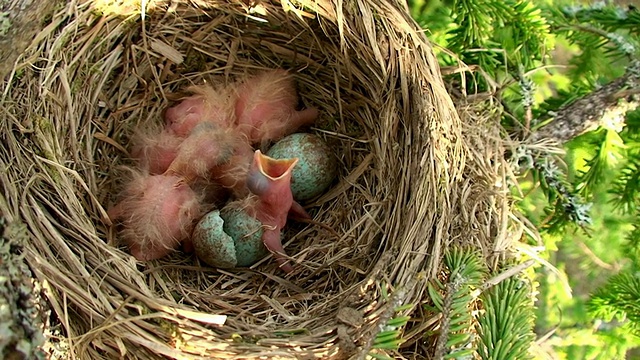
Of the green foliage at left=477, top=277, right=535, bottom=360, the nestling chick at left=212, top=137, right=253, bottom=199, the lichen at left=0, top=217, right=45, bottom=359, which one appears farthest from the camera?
the nestling chick at left=212, top=137, right=253, bottom=199

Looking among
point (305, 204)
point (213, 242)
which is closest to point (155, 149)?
point (213, 242)

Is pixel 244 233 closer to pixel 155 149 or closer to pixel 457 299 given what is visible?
pixel 155 149

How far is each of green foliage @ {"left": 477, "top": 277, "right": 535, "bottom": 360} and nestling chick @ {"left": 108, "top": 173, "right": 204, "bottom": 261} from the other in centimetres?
69

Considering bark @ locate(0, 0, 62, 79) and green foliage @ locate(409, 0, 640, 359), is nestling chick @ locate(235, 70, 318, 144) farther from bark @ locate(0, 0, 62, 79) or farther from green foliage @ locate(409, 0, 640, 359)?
bark @ locate(0, 0, 62, 79)

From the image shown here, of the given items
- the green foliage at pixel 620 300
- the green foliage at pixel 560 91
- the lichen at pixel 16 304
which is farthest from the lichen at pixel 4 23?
the green foliage at pixel 620 300

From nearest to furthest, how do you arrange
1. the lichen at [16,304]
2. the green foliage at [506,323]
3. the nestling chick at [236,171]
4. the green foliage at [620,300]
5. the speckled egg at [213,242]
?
the lichen at [16,304], the green foliage at [506,323], the green foliage at [620,300], the speckled egg at [213,242], the nestling chick at [236,171]

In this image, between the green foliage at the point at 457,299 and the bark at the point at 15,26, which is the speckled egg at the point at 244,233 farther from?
the bark at the point at 15,26

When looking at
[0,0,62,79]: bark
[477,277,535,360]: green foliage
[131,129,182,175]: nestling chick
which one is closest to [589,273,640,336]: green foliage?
[477,277,535,360]: green foliage

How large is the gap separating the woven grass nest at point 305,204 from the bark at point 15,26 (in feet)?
0.41

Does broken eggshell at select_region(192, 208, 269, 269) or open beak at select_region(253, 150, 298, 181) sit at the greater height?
open beak at select_region(253, 150, 298, 181)

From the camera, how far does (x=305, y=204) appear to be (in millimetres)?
1637

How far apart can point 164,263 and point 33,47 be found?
539 millimetres

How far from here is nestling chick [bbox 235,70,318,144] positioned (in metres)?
1.61

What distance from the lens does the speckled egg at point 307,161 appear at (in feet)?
5.03
